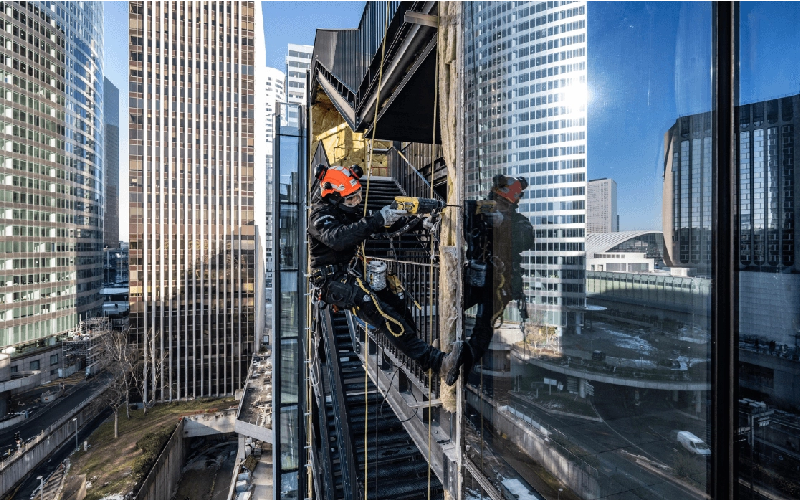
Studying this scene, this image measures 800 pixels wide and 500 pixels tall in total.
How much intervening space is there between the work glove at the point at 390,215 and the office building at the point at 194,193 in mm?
31625

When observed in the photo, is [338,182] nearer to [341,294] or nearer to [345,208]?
[345,208]

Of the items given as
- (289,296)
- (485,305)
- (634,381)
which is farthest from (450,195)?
(289,296)

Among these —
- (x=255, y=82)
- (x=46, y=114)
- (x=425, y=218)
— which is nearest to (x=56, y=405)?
(x=46, y=114)

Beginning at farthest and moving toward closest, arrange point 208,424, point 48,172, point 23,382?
point 48,172 < point 23,382 < point 208,424

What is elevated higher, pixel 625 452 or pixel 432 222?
pixel 432 222

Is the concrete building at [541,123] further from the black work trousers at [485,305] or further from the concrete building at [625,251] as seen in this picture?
the black work trousers at [485,305]

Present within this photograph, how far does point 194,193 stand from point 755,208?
35448mm

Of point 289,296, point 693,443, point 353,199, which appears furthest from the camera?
point 289,296

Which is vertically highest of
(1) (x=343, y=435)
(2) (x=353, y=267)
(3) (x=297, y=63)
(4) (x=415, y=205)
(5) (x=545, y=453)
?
(3) (x=297, y=63)

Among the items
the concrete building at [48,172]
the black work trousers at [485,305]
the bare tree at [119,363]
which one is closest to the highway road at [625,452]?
the black work trousers at [485,305]

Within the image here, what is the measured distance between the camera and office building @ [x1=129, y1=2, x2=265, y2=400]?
29906 millimetres

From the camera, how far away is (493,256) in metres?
2.84

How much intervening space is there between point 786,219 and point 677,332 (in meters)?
0.92

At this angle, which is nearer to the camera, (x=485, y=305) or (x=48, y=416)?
(x=485, y=305)
